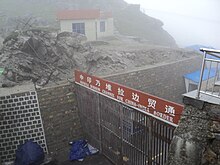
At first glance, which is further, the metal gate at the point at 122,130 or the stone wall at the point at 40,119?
the stone wall at the point at 40,119

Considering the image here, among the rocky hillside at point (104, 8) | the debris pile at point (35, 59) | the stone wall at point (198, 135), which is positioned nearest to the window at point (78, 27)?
the debris pile at point (35, 59)

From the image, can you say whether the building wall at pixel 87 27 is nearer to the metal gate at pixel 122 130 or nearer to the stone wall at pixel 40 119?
the stone wall at pixel 40 119

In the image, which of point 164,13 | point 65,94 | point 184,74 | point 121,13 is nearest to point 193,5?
point 164,13

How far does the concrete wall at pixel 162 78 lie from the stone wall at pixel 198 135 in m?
6.41

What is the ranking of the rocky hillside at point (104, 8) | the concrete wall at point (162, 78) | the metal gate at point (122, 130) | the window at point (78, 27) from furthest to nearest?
the rocky hillside at point (104, 8), the window at point (78, 27), the concrete wall at point (162, 78), the metal gate at point (122, 130)

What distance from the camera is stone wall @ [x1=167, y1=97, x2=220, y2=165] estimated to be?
12.2 feet

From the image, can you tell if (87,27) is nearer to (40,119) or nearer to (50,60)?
(50,60)

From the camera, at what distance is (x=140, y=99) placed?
6.03 meters

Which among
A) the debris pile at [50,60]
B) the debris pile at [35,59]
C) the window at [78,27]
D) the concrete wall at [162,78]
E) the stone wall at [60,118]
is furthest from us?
the window at [78,27]

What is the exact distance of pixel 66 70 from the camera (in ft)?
37.4

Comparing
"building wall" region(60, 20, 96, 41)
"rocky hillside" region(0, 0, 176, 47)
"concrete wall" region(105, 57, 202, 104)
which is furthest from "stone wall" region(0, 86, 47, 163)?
"rocky hillside" region(0, 0, 176, 47)

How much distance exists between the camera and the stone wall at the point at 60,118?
878cm

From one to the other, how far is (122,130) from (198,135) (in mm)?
3264

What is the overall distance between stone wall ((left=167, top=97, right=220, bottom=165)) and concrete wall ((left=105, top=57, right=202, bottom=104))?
6.41 metres
